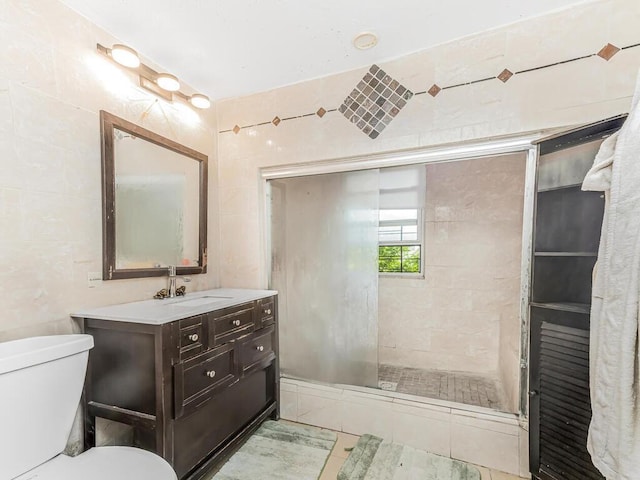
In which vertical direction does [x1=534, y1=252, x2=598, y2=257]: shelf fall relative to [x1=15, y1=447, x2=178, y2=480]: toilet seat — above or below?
above

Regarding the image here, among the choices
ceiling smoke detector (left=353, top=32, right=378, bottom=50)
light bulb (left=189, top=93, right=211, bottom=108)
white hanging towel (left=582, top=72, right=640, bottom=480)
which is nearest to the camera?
white hanging towel (left=582, top=72, right=640, bottom=480)

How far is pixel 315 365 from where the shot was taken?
7.34 feet

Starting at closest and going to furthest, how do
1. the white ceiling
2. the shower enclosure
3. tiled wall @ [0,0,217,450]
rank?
tiled wall @ [0,0,217,450]
the white ceiling
the shower enclosure

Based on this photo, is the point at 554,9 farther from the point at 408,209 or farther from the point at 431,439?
the point at 431,439

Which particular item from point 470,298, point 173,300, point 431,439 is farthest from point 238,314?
point 470,298

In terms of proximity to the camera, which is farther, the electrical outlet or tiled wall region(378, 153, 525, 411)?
tiled wall region(378, 153, 525, 411)

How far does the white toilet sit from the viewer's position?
997 mm

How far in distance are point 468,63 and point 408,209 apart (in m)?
1.52

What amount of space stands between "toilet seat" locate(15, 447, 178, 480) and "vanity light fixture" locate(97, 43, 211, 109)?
6.03 ft

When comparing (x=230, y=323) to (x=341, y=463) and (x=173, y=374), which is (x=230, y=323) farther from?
(x=341, y=463)

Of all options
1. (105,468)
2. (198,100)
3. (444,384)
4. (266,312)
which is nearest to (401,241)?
(444,384)

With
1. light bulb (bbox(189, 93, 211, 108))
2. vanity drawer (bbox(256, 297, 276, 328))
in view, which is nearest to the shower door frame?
light bulb (bbox(189, 93, 211, 108))

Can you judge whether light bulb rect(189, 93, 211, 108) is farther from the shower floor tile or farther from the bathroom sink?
the shower floor tile

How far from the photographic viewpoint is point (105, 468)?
1.08 meters
